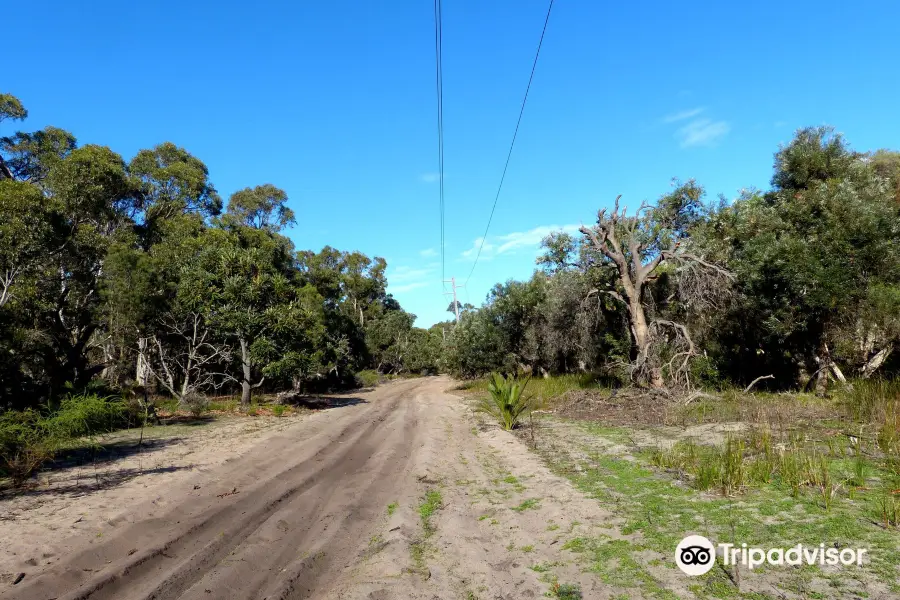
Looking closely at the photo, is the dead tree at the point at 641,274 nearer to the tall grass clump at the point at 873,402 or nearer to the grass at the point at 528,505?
the tall grass clump at the point at 873,402

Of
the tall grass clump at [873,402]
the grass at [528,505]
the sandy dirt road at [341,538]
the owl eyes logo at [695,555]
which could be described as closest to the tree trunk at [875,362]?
the tall grass clump at [873,402]

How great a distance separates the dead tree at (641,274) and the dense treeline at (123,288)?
12299 millimetres

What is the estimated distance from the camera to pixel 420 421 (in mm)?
15805

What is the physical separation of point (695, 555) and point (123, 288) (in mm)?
18496

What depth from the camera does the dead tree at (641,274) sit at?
15.0 meters

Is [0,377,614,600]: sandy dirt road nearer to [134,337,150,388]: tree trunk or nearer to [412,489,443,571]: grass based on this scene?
[412,489,443,571]: grass

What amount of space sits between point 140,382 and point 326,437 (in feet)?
51.3

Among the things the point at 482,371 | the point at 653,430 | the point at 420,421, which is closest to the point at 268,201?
the point at 482,371

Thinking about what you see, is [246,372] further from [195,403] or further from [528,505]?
[528,505]

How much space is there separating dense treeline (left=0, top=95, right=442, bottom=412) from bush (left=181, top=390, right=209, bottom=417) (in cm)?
53

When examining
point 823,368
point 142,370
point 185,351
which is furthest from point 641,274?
point 142,370

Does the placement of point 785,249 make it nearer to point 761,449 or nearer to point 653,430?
point 653,430

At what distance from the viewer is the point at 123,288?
55.6 feet

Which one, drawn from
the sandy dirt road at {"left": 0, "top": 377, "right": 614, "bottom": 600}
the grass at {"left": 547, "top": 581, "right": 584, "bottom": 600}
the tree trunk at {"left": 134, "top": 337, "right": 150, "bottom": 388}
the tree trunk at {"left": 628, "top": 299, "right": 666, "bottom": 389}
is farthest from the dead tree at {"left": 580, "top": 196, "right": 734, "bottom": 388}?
the tree trunk at {"left": 134, "top": 337, "right": 150, "bottom": 388}
